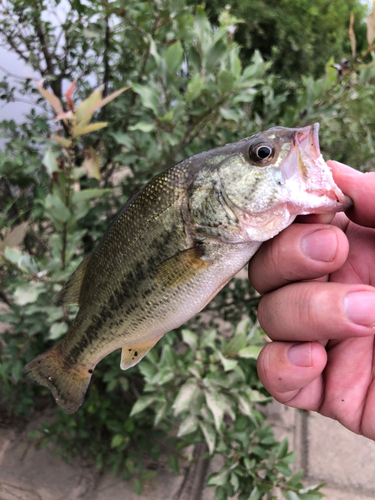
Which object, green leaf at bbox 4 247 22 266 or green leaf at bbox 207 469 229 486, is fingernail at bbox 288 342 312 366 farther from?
green leaf at bbox 4 247 22 266

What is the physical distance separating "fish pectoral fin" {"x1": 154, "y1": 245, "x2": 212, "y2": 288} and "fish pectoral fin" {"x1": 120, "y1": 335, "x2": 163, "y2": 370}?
0.91ft

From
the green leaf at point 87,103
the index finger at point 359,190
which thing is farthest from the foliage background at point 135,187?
the index finger at point 359,190

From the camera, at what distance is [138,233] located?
1.12m

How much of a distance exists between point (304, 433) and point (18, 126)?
119 inches

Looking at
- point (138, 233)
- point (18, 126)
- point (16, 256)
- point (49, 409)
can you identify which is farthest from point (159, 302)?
point (49, 409)

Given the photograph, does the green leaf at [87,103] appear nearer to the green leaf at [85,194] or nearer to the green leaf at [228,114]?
the green leaf at [85,194]

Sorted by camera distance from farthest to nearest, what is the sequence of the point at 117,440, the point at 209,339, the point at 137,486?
the point at 137,486, the point at 117,440, the point at 209,339

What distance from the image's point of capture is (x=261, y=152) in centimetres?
96

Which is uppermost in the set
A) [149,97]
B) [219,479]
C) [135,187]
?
[149,97]

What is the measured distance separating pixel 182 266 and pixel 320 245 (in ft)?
1.37

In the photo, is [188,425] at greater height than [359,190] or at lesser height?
lesser

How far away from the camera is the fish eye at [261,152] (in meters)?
0.94

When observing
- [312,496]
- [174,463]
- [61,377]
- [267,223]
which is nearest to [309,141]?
[267,223]

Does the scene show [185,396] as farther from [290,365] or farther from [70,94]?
[70,94]
